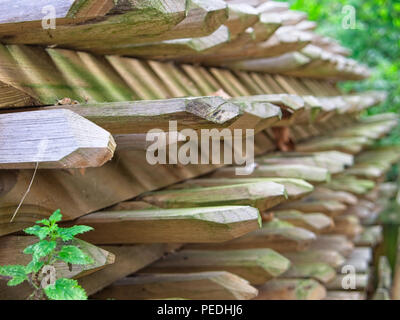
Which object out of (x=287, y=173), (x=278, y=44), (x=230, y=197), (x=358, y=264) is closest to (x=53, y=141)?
(x=230, y=197)

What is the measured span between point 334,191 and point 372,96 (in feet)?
8.00

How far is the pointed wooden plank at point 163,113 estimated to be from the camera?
4.58 ft

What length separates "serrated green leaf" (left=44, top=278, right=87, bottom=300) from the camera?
1.30 m

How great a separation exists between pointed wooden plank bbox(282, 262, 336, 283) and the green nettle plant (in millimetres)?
1894

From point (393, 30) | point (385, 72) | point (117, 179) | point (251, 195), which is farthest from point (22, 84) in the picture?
point (393, 30)

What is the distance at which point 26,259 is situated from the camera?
155 cm

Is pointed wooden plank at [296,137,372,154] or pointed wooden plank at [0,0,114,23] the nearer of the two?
pointed wooden plank at [0,0,114,23]

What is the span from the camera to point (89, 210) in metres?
1.84

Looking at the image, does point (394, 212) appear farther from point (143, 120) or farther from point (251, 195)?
point (143, 120)

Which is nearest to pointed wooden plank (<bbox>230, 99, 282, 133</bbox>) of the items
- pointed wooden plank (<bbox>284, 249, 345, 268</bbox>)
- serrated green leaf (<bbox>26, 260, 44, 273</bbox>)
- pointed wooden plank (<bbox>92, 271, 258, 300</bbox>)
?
serrated green leaf (<bbox>26, 260, 44, 273</bbox>)

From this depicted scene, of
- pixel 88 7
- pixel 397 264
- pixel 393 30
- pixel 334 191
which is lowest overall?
pixel 397 264

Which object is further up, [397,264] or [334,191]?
[334,191]

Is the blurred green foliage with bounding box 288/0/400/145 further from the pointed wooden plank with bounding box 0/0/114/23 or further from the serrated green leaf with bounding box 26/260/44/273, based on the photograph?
the serrated green leaf with bounding box 26/260/44/273

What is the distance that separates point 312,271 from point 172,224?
166 centimetres
